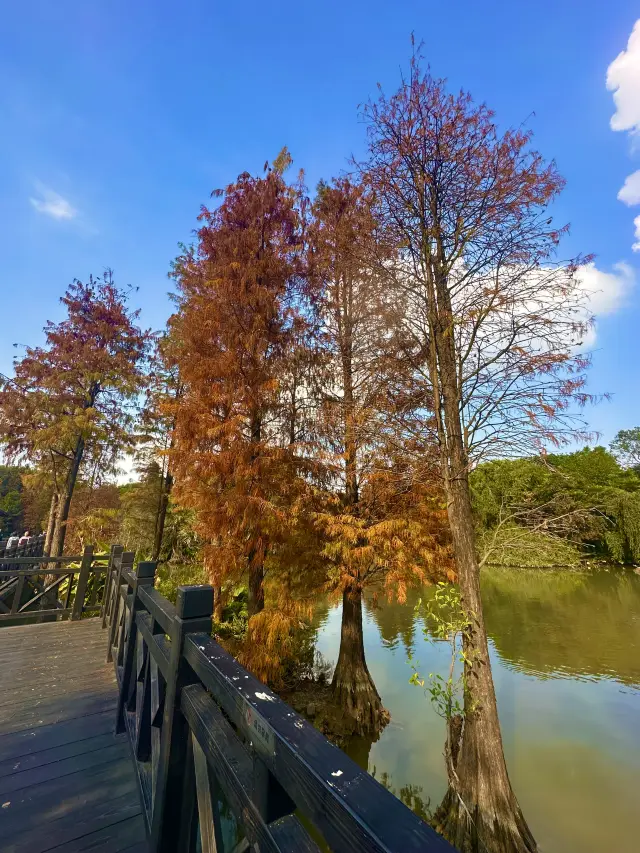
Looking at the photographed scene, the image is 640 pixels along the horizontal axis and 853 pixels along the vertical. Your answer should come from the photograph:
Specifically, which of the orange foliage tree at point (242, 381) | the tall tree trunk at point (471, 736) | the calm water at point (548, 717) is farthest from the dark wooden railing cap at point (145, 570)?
the calm water at point (548, 717)

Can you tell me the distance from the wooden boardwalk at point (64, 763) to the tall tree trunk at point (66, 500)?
703cm

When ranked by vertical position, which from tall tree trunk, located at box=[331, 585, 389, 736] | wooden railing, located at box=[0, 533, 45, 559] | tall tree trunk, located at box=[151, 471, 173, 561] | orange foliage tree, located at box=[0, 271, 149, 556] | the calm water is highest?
orange foliage tree, located at box=[0, 271, 149, 556]

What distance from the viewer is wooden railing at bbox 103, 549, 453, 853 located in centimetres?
69

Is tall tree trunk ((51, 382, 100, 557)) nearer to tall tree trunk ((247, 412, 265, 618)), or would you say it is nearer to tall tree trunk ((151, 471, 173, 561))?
tall tree trunk ((151, 471, 173, 561))

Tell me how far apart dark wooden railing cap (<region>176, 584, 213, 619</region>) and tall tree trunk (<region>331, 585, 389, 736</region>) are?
5671 millimetres

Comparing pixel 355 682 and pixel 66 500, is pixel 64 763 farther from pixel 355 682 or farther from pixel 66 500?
pixel 66 500

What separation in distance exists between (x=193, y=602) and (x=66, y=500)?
11.6m

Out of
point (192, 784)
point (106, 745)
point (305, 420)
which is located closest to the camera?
point (192, 784)

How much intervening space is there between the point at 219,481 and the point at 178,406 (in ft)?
5.47

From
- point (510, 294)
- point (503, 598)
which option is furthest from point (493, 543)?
point (503, 598)

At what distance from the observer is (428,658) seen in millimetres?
10422

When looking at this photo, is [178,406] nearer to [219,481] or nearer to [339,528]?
[219,481]

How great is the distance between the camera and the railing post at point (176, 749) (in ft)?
5.33

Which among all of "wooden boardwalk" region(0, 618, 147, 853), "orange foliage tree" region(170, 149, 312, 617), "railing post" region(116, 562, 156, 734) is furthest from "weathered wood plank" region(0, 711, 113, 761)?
"orange foliage tree" region(170, 149, 312, 617)
